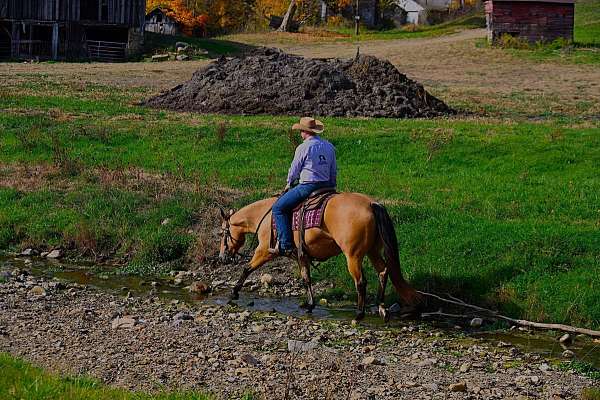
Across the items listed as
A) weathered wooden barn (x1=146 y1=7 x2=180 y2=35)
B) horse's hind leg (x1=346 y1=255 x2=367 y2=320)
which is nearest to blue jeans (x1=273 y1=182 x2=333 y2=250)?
horse's hind leg (x1=346 y1=255 x2=367 y2=320)

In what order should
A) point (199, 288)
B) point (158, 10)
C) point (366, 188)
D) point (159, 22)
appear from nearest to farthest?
point (199, 288) → point (366, 188) → point (158, 10) → point (159, 22)

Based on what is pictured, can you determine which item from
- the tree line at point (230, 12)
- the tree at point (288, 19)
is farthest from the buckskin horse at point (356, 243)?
the tree at point (288, 19)

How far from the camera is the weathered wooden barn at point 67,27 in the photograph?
6644 centimetres

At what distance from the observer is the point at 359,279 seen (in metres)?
14.2

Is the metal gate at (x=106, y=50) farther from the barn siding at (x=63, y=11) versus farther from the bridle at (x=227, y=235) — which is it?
the bridle at (x=227, y=235)

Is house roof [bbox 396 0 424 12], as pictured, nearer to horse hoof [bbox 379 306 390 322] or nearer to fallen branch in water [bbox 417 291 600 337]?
fallen branch in water [bbox 417 291 600 337]

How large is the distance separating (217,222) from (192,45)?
176 ft

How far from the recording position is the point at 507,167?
23312 millimetres

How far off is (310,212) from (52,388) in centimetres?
630

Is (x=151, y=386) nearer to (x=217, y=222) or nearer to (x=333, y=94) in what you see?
(x=217, y=222)

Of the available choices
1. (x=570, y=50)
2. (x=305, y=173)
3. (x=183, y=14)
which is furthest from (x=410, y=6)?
(x=305, y=173)

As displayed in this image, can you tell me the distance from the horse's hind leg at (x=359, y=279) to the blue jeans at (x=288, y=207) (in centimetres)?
117

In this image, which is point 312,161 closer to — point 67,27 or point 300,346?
point 300,346

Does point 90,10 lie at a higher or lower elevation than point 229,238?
higher
